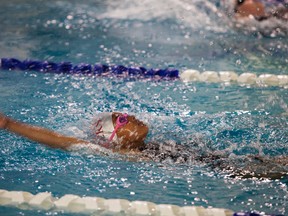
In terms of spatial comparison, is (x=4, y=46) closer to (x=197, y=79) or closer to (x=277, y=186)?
(x=197, y=79)

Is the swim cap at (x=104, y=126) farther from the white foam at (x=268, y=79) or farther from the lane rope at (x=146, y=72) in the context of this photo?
the white foam at (x=268, y=79)

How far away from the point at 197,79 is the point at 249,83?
20.2 inches

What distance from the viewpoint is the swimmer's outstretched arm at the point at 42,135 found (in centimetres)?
314

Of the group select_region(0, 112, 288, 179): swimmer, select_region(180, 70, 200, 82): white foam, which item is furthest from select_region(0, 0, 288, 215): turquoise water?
select_region(180, 70, 200, 82): white foam

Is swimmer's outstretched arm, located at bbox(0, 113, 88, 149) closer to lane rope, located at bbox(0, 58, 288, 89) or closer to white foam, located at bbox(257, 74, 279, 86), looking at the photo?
lane rope, located at bbox(0, 58, 288, 89)

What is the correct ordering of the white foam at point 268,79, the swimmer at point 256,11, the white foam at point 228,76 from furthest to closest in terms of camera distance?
the swimmer at point 256,11, the white foam at point 228,76, the white foam at point 268,79

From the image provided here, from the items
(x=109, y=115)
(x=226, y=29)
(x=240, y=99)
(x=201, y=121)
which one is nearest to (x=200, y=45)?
(x=226, y=29)

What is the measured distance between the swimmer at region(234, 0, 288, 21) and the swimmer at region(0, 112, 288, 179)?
12.1 ft

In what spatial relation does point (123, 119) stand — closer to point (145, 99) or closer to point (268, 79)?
point (145, 99)

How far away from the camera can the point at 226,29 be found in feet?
20.3

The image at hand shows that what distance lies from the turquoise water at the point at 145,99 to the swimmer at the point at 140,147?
7 cm

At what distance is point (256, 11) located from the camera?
6.34 metres

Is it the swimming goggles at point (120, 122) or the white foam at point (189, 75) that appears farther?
the white foam at point (189, 75)

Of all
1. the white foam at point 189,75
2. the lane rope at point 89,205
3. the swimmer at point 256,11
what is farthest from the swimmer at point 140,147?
the swimmer at point 256,11
